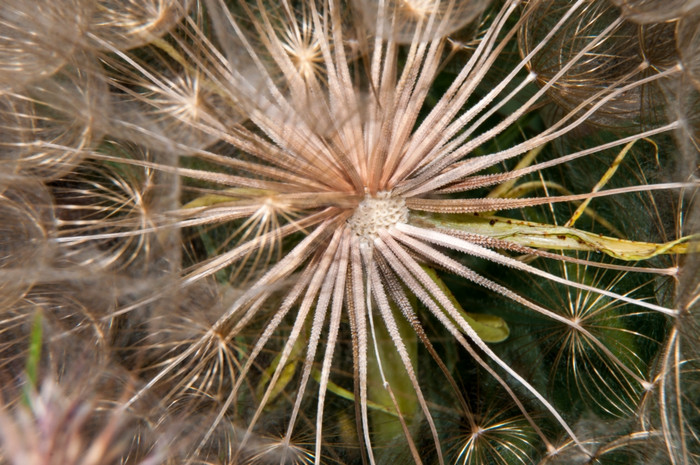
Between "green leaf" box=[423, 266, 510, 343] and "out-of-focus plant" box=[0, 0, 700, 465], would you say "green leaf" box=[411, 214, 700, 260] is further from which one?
"green leaf" box=[423, 266, 510, 343]

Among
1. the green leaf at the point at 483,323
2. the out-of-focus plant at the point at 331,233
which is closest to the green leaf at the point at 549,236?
the out-of-focus plant at the point at 331,233

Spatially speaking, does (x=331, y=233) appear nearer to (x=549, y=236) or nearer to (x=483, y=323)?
(x=483, y=323)

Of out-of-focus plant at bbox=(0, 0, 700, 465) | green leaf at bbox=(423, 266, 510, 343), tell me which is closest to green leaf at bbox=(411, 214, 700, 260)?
out-of-focus plant at bbox=(0, 0, 700, 465)

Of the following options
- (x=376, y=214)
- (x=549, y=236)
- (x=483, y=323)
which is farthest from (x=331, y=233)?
(x=549, y=236)

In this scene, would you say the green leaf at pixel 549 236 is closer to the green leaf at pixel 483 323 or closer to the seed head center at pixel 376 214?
the seed head center at pixel 376 214

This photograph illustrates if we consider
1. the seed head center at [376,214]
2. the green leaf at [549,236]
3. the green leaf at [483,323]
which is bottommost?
the green leaf at [483,323]

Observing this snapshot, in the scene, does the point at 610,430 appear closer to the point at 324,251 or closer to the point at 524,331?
the point at 524,331
